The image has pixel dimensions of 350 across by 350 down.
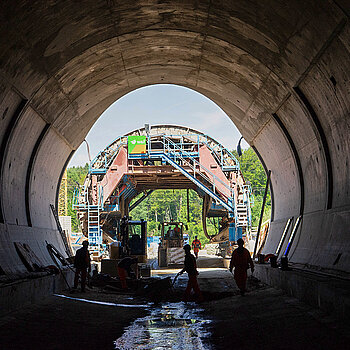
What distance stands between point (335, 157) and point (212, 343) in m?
5.02

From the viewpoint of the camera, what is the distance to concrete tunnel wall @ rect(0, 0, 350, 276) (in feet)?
26.1

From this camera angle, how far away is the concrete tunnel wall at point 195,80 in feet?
26.1

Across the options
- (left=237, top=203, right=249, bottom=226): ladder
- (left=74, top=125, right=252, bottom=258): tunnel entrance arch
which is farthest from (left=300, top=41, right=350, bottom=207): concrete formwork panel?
(left=237, top=203, right=249, bottom=226): ladder

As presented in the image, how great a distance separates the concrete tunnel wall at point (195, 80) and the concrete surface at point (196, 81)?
3cm

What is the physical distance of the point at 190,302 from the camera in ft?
37.8

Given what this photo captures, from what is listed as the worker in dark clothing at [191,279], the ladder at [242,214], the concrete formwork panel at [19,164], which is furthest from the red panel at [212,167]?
the concrete formwork panel at [19,164]

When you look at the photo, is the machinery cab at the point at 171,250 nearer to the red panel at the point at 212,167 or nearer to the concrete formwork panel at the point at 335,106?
the red panel at the point at 212,167

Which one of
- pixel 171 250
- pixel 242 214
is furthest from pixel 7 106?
pixel 171 250

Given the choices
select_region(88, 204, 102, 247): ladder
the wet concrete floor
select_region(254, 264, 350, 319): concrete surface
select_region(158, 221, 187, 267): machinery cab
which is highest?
select_region(88, 204, 102, 247): ladder

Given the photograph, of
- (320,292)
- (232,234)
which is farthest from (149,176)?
(320,292)

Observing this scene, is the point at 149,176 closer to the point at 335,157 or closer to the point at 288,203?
the point at 288,203

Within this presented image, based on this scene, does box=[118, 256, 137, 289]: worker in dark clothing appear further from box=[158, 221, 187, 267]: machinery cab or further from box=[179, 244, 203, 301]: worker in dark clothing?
box=[158, 221, 187, 267]: machinery cab

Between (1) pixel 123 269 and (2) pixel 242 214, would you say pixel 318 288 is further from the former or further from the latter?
(2) pixel 242 214

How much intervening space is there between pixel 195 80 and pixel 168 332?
909 centimetres
